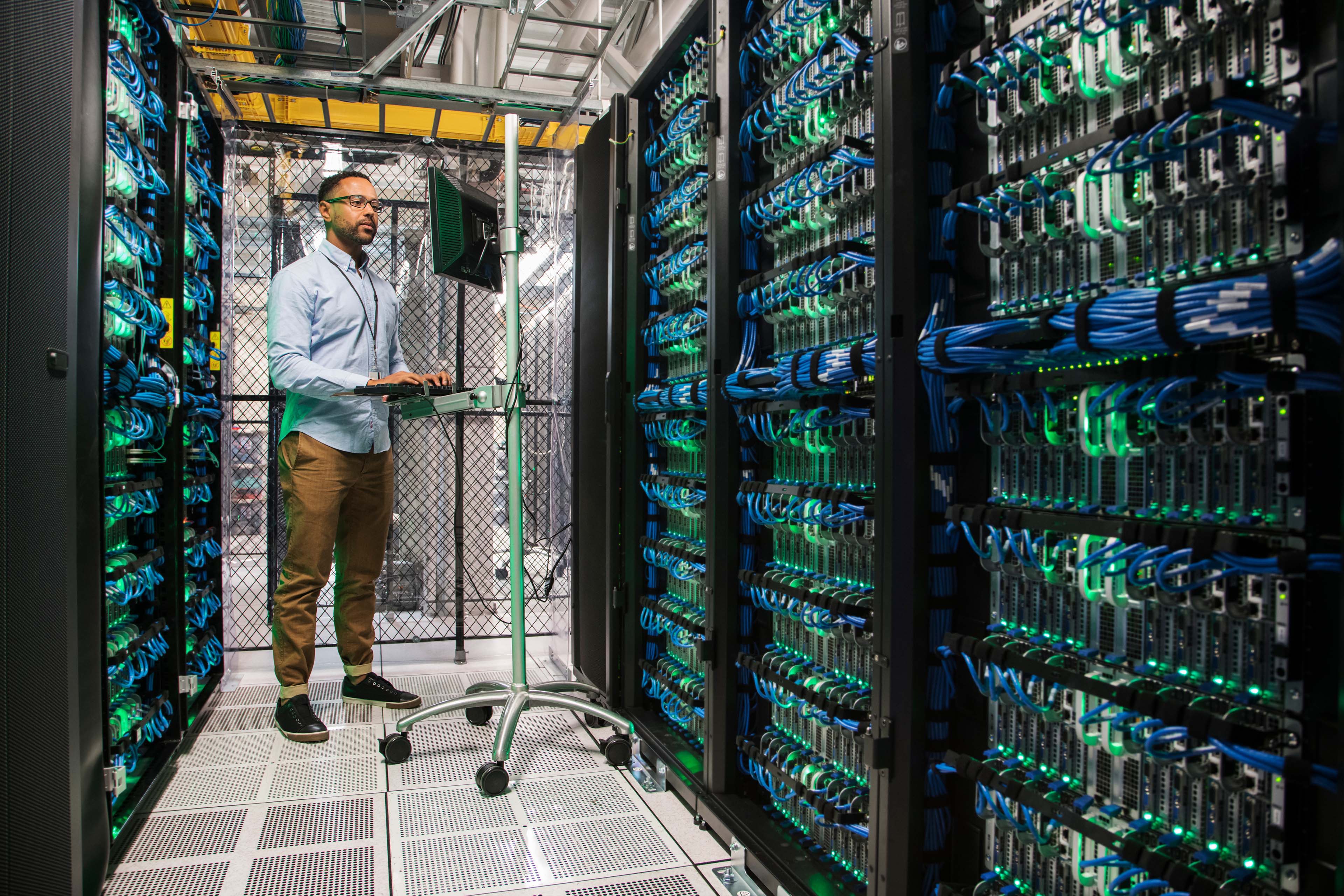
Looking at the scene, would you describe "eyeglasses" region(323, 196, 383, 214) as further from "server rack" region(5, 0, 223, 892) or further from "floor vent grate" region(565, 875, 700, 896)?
"floor vent grate" region(565, 875, 700, 896)

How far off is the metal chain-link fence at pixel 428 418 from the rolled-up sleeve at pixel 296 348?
1.07 m

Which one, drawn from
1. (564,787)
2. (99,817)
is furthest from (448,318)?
(99,817)

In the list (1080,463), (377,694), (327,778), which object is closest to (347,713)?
(377,694)

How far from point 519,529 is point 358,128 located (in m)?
3.15

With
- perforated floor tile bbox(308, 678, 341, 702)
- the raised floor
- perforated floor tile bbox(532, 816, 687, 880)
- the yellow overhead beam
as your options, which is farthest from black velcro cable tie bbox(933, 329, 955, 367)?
perforated floor tile bbox(308, 678, 341, 702)

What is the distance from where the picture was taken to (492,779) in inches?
112

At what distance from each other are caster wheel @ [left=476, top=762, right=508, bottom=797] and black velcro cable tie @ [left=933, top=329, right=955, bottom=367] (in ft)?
6.71

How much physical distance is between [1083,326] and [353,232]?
3.16 m

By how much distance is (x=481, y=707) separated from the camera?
11.1 feet

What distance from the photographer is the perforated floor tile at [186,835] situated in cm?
245

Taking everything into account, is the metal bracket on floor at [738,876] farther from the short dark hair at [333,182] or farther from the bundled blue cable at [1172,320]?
the short dark hair at [333,182]

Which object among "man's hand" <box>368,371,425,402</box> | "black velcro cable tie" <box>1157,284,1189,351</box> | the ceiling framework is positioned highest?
the ceiling framework

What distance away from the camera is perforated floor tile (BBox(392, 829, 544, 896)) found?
228cm

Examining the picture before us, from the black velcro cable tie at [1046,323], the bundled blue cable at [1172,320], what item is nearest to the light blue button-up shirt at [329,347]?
the bundled blue cable at [1172,320]
